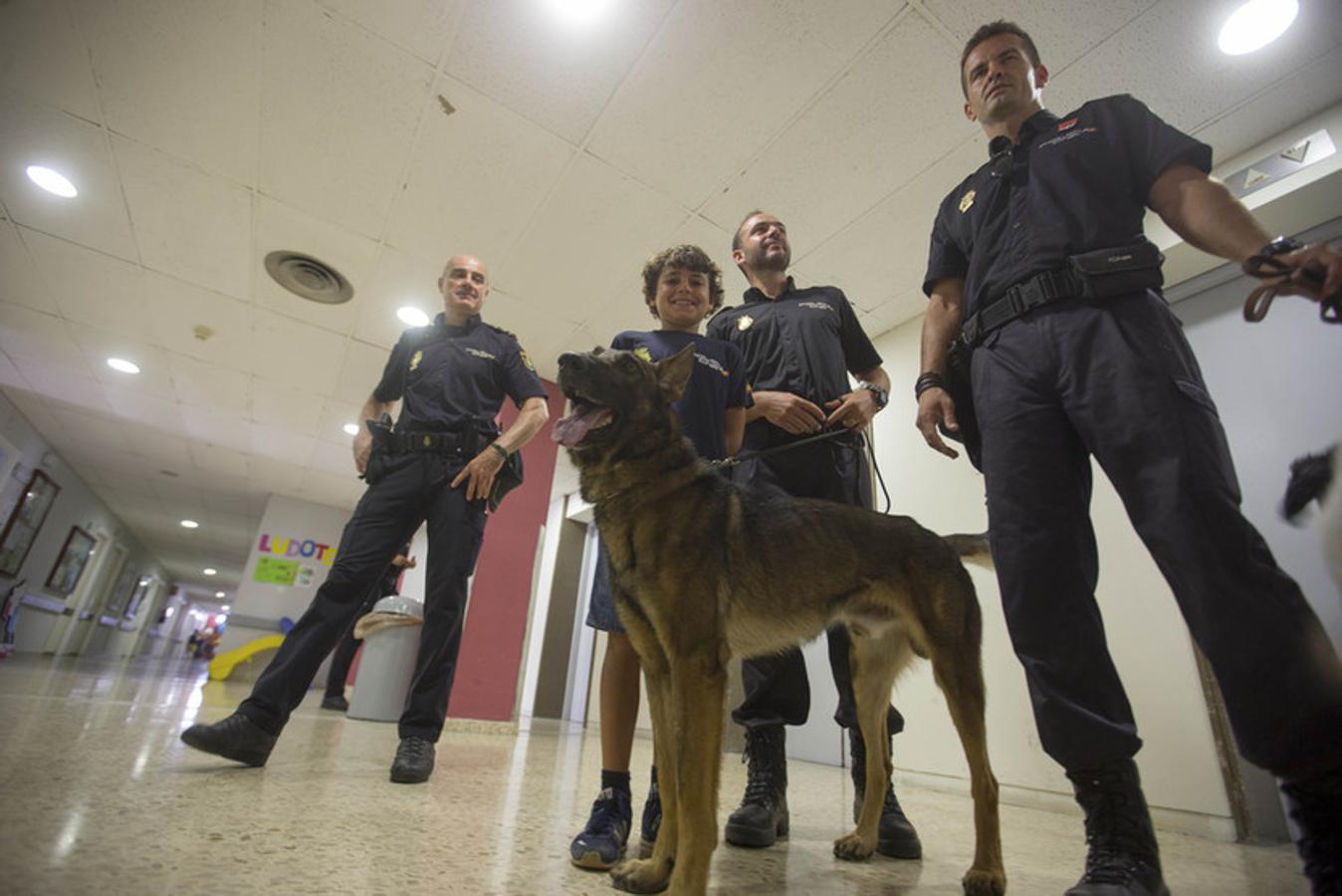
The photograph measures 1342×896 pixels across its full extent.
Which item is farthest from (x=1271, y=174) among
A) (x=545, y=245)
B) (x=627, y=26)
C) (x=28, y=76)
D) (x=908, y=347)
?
(x=28, y=76)

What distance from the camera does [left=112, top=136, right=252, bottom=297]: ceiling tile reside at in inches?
143

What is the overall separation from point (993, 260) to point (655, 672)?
1.25 meters

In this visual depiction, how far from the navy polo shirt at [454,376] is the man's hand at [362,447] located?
202 mm

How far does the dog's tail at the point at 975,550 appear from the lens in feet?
4.94

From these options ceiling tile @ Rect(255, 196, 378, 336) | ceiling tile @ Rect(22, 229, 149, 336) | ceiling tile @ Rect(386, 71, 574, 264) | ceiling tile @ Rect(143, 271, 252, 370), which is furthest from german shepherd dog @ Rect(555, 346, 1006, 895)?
ceiling tile @ Rect(22, 229, 149, 336)

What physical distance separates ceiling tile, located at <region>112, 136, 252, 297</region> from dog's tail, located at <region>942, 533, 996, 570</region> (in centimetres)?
467

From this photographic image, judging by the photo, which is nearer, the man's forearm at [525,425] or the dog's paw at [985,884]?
the dog's paw at [985,884]

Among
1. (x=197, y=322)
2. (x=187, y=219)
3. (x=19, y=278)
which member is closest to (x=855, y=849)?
(x=187, y=219)

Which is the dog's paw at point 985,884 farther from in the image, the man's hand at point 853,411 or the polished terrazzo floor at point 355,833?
the man's hand at point 853,411

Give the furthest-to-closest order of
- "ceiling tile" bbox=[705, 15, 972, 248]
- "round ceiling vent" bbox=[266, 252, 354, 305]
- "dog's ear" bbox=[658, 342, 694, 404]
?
"round ceiling vent" bbox=[266, 252, 354, 305], "ceiling tile" bbox=[705, 15, 972, 248], "dog's ear" bbox=[658, 342, 694, 404]

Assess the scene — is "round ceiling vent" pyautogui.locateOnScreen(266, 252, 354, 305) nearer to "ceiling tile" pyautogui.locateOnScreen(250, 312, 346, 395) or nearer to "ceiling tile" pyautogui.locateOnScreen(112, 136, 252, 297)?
"ceiling tile" pyautogui.locateOnScreen(112, 136, 252, 297)

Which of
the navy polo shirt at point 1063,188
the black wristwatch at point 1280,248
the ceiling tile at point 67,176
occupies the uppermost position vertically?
the ceiling tile at point 67,176

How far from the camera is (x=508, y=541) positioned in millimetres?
4688

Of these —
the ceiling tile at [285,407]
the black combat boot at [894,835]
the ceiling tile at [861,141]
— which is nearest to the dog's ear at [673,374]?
the black combat boot at [894,835]
